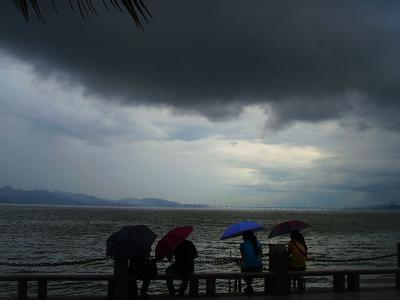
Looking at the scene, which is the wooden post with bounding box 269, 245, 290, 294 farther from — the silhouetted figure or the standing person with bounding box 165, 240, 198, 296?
the silhouetted figure

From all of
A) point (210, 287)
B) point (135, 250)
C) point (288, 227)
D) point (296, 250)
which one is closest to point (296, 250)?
point (296, 250)

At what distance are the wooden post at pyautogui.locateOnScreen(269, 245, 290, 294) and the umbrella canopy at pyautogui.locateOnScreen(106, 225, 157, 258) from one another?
291 centimetres

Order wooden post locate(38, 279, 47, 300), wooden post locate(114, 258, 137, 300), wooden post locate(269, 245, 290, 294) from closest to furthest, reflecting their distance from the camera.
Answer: wooden post locate(114, 258, 137, 300) → wooden post locate(38, 279, 47, 300) → wooden post locate(269, 245, 290, 294)

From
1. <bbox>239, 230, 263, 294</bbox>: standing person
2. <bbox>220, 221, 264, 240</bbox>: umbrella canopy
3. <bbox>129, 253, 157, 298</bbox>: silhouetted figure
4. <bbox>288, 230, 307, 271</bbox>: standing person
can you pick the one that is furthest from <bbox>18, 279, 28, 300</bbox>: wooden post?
<bbox>288, 230, 307, 271</bbox>: standing person

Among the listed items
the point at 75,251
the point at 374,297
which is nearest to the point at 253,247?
the point at 374,297

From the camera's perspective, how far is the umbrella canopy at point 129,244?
9.48 m

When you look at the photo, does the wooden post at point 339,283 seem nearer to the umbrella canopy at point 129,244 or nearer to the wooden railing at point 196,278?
the wooden railing at point 196,278

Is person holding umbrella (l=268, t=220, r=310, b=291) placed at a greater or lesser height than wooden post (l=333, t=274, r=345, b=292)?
greater

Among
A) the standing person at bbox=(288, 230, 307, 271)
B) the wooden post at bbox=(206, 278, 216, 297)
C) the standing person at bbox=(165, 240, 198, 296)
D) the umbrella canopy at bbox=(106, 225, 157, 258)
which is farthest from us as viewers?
the standing person at bbox=(288, 230, 307, 271)

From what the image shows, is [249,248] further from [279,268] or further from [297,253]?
→ [297,253]

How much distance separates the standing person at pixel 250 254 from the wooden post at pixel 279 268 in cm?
40

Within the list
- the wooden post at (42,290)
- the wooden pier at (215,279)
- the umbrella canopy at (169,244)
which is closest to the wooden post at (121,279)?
the wooden pier at (215,279)

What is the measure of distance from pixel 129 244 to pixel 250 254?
10.2 ft

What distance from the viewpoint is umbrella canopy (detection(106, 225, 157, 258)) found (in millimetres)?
9477
